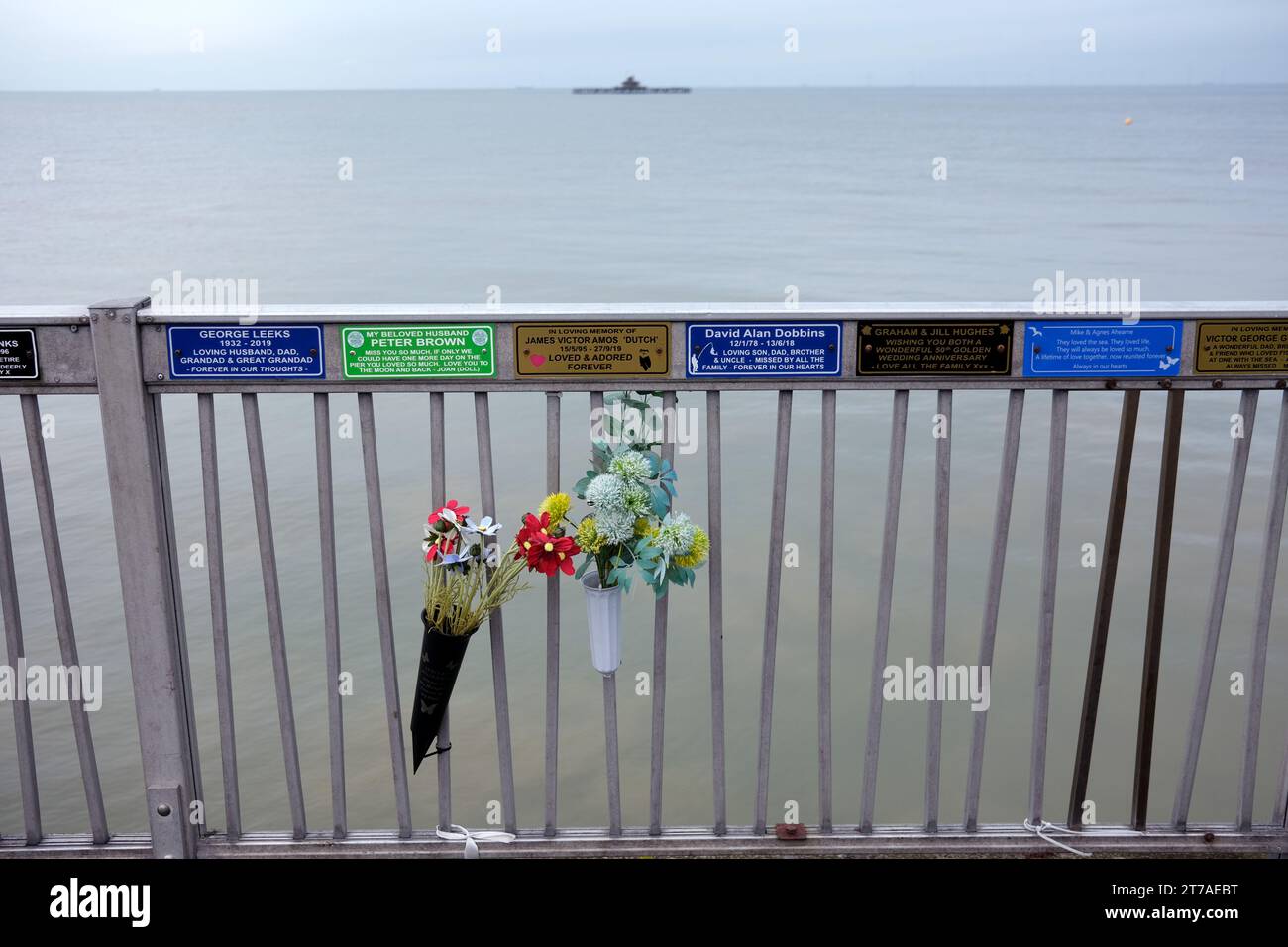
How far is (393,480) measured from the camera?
27.8ft

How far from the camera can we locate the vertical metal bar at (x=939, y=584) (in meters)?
2.92

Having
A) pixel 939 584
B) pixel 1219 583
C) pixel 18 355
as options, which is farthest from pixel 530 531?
pixel 1219 583

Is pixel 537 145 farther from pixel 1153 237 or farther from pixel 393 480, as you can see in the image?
pixel 393 480

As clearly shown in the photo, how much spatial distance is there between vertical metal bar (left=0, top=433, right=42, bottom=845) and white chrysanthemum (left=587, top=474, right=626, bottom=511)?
1.45 metres

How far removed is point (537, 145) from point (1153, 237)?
42.0m

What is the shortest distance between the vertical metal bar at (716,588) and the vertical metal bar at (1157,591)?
44.1 inches

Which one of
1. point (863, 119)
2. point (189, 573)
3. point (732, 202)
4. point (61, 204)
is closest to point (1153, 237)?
point (732, 202)

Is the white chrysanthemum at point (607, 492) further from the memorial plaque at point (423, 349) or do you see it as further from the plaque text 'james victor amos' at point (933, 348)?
the plaque text 'james victor amos' at point (933, 348)

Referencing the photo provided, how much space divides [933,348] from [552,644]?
1204 mm

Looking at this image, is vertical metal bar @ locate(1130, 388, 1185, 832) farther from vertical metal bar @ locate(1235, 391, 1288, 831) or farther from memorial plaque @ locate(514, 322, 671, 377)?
memorial plaque @ locate(514, 322, 671, 377)

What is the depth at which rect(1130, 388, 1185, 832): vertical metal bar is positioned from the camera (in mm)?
3047

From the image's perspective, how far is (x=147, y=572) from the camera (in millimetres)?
2947

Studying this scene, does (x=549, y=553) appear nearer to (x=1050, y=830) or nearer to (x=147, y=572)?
(x=147, y=572)

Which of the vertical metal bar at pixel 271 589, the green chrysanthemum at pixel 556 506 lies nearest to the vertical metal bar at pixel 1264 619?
the green chrysanthemum at pixel 556 506
